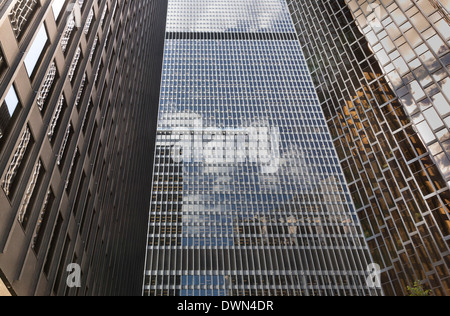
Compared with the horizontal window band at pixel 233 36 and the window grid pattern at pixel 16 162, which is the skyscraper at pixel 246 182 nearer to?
the horizontal window band at pixel 233 36

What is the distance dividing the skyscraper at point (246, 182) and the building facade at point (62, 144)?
6049 centimetres

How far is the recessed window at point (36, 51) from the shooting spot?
1752cm

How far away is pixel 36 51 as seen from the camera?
60.4ft

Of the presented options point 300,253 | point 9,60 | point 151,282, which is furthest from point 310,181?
point 9,60

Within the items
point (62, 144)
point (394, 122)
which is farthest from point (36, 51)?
point (394, 122)

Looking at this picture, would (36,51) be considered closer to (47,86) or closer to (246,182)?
(47,86)

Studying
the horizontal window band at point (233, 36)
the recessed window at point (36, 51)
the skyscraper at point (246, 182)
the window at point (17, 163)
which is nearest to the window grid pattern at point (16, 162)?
the window at point (17, 163)

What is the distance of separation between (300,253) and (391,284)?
60.7 meters

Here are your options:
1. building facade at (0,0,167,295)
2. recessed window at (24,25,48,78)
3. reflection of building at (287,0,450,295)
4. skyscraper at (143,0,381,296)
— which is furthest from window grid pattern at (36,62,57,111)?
skyscraper at (143,0,381,296)

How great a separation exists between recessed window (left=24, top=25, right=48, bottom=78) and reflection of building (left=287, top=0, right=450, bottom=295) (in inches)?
1186

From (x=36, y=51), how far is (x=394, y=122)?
Result: 117ft

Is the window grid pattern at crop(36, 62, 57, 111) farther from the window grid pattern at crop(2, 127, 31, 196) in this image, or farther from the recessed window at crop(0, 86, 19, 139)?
the recessed window at crop(0, 86, 19, 139)

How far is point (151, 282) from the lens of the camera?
314ft
